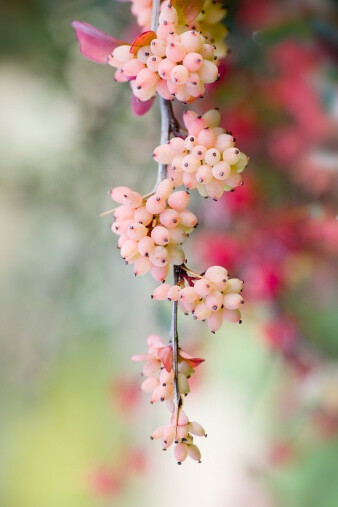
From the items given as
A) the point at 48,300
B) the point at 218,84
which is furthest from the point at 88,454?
the point at 218,84

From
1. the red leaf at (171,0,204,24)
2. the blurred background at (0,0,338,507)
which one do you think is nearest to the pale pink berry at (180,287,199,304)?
the red leaf at (171,0,204,24)

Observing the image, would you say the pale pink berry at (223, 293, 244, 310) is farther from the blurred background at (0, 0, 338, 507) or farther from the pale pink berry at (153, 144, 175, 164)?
the blurred background at (0, 0, 338, 507)

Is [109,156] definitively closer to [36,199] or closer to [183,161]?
[36,199]

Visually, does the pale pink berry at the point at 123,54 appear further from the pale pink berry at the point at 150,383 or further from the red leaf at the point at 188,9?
the pale pink berry at the point at 150,383

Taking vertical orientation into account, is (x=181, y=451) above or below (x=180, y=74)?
below

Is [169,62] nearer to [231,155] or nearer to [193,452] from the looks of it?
[231,155]

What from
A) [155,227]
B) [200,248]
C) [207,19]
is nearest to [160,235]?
[155,227]

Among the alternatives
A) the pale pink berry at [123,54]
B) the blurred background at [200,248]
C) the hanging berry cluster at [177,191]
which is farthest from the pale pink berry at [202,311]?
the blurred background at [200,248]
